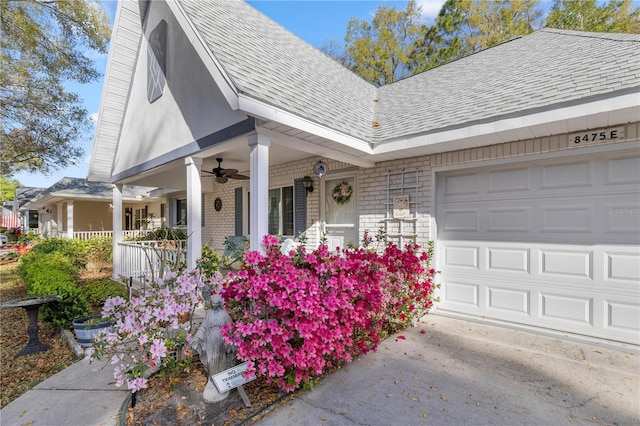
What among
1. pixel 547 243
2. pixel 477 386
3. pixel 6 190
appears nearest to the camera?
pixel 477 386

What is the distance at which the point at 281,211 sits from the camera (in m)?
7.53

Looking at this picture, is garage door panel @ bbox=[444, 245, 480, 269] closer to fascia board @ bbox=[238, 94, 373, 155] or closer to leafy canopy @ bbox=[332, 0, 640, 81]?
fascia board @ bbox=[238, 94, 373, 155]

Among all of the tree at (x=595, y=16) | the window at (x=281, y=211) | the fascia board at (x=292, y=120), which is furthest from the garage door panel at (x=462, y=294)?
the tree at (x=595, y=16)

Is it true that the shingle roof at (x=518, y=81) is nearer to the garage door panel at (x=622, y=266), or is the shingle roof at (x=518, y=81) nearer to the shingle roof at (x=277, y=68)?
the shingle roof at (x=277, y=68)

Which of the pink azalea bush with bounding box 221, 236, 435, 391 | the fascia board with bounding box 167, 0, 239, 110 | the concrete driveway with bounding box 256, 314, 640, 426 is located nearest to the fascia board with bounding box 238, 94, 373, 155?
the fascia board with bounding box 167, 0, 239, 110

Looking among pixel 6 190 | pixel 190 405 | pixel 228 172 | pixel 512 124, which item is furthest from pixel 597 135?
pixel 6 190

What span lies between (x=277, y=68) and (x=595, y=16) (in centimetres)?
1696

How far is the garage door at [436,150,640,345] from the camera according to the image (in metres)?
3.80

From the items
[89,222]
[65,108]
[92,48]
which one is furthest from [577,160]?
[89,222]

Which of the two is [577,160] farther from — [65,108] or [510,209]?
[65,108]

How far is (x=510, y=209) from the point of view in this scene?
4590 millimetres

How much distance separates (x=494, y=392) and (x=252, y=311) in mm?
2448

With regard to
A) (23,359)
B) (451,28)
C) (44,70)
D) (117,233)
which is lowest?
(23,359)

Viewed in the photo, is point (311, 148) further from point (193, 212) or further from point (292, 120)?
point (193, 212)
